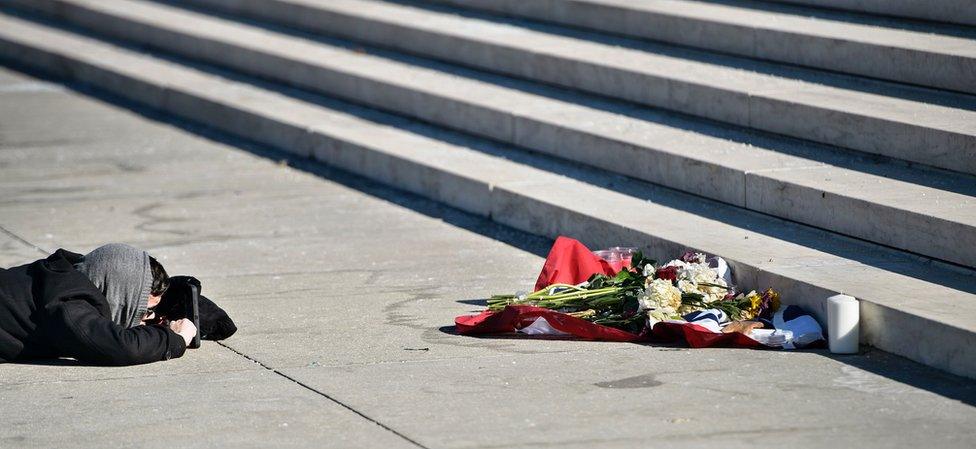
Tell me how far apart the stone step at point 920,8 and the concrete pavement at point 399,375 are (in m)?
2.64

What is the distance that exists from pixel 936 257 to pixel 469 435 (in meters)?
2.66

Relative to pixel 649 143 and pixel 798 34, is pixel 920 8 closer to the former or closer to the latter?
pixel 798 34

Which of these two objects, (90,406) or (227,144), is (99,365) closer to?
(90,406)

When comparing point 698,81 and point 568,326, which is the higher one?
point 698,81

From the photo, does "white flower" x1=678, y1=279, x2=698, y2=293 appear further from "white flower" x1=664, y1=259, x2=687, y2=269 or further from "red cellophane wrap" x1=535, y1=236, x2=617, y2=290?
"red cellophane wrap" x1=535, y1=236, x2=617, y2=290

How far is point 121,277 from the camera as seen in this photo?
6.29 meters

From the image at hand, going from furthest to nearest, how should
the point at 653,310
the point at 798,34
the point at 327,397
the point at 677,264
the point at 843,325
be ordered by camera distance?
the point at 798,34
the point at 677,264
the point at 653,310
the point at 843,325
the point at 327,397

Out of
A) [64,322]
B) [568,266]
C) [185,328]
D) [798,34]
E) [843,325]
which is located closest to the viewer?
[64,322]

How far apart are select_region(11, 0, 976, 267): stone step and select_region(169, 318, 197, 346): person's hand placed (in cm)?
308

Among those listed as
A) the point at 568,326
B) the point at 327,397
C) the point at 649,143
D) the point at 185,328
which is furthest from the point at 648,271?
the point at 649,143

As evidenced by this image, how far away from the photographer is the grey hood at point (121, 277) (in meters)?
6.29

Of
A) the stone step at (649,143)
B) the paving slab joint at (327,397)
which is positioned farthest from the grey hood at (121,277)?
the stone step at (649,143)

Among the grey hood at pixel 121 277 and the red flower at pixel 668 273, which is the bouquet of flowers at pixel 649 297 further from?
the grey hood at pixel 121 277

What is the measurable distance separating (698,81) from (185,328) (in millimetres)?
4133
